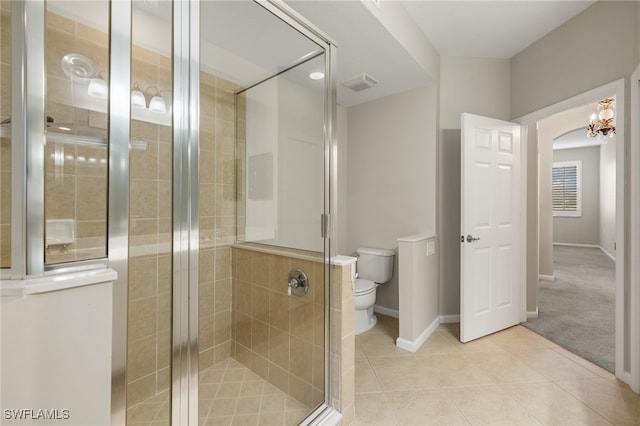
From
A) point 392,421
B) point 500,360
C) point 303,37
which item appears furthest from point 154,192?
point 500,360

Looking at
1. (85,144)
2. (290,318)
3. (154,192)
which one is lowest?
(290,318)

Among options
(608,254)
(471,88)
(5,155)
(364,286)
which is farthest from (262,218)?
(608,254)

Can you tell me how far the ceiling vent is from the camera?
2564 mm

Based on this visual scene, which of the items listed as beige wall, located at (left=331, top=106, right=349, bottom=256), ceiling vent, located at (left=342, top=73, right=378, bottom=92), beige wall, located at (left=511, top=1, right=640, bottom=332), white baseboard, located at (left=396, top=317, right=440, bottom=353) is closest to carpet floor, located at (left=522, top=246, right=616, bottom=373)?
beige wall, located at (left=511, top=1, right=640, bottom=332)

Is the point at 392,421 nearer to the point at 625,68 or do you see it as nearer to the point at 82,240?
the point at 82,240

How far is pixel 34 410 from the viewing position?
66 centimetres

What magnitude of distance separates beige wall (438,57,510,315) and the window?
6.86 metres

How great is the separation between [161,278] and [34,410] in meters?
0.39

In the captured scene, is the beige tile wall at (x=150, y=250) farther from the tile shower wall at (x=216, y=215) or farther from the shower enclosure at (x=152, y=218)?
the tile shower wall at (x=216, y=215)

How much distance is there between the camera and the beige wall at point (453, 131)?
283 cm

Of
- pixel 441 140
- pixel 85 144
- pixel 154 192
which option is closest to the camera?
pixel 85 144

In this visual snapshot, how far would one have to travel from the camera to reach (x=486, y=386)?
1.83 meters

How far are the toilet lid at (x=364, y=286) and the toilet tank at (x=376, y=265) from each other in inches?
7.0

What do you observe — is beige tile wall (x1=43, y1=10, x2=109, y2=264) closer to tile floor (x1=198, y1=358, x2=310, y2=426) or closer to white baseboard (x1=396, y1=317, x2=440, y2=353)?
tile floor (x1=198, y1=358, x2=310, y2=426)
